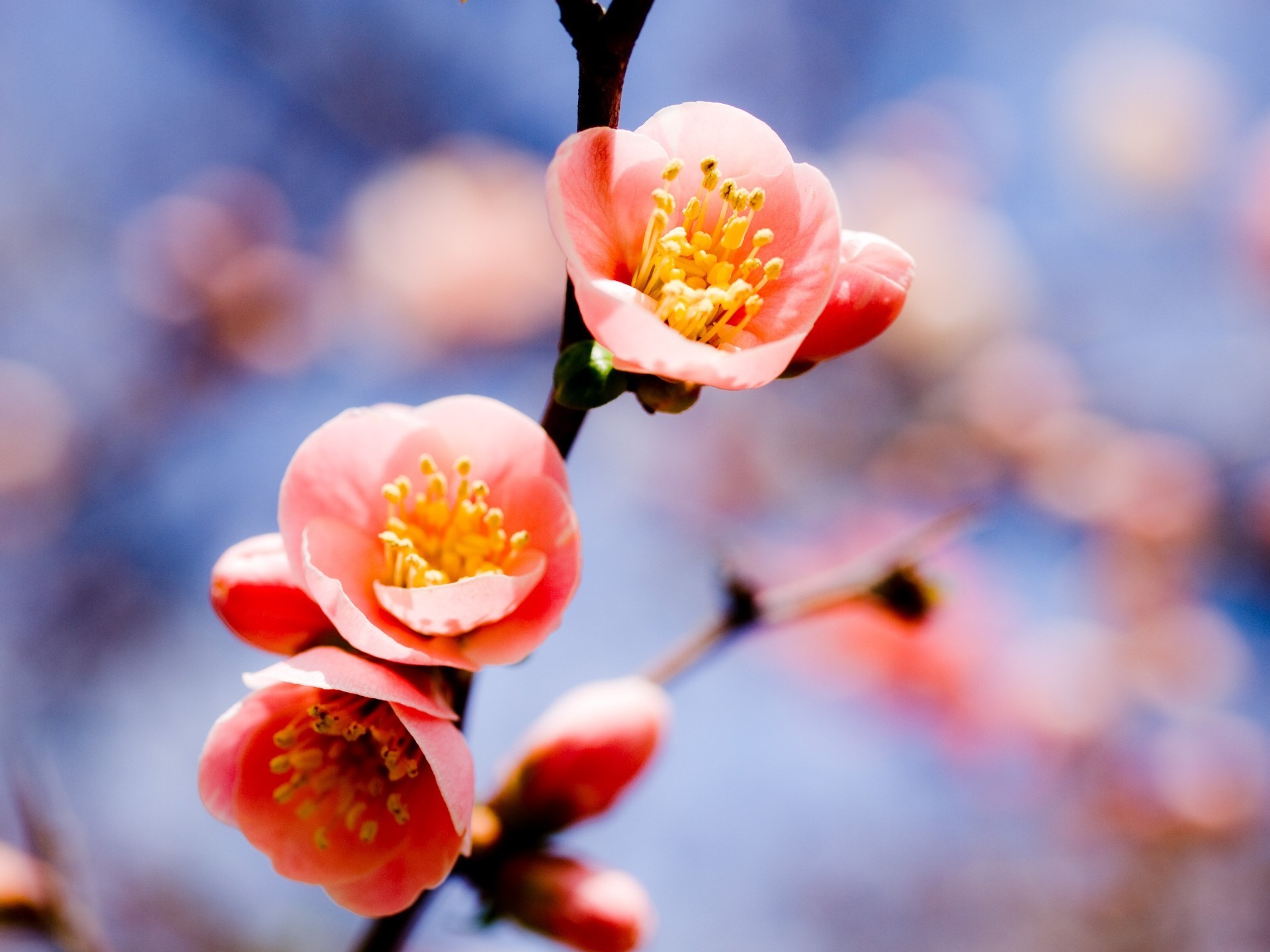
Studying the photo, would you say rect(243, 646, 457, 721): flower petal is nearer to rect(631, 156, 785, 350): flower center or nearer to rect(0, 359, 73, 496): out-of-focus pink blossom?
rect(631, 156, 785, 350): flower center

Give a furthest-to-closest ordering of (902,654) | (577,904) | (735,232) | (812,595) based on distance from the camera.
Result: (902,654)
(812,595)
(577,904)
(735,232)

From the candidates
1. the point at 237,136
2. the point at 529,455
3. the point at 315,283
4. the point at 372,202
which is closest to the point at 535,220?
the point at 372,202

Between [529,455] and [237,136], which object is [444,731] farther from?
[237,136]

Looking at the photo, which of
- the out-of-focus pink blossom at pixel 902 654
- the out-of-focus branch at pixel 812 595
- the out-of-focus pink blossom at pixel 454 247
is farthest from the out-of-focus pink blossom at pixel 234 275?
the out-of-focus branch at pixel 812 595

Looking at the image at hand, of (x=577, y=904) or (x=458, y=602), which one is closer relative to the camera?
(x=458, y=602)

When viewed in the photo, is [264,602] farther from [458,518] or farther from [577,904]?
[577,904]

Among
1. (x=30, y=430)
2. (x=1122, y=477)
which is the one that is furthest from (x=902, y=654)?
(x=30, y=430)

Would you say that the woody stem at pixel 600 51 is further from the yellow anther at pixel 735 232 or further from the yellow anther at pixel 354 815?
the yellow anther at pixel 354 815
